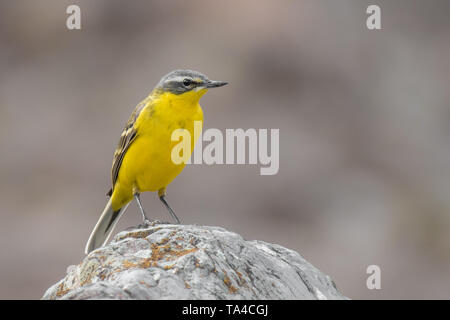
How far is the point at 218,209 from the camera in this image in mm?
20641

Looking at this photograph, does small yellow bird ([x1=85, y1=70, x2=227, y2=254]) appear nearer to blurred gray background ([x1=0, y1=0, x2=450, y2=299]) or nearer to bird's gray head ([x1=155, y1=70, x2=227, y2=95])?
bird's gray head ([x1=155, y1=70, x2=227, y2=95])

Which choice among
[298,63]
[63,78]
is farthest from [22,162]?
[298,63]

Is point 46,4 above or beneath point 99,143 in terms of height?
above

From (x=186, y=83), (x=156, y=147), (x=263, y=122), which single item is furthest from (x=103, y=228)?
(x=263, y=122)

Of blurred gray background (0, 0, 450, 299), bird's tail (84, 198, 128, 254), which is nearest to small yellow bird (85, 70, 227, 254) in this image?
bird's tail (84, 198, 128, 254)

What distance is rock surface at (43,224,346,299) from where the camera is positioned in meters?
4.74

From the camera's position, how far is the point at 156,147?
7.93 m

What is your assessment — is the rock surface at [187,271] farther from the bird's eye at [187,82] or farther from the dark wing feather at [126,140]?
the bird's eye at [187,82]

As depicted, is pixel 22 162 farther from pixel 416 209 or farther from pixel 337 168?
pixel 416 209

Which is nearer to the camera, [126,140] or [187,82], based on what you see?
[187,82]

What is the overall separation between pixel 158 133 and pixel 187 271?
315 cm

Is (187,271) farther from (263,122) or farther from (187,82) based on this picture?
(263,122)

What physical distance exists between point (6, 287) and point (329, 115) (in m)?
11.8

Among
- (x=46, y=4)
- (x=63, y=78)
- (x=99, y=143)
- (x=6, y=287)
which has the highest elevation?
(x=46, y=4)
